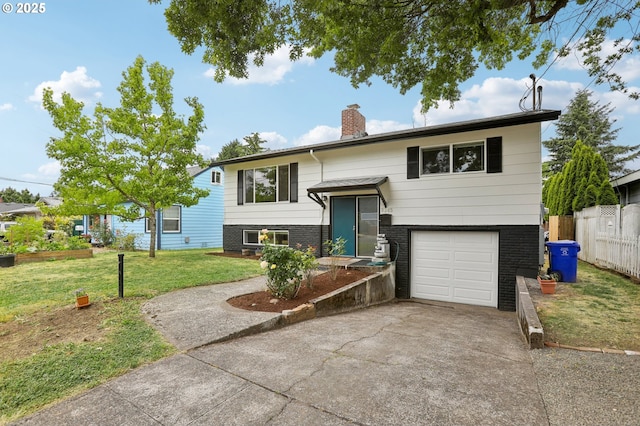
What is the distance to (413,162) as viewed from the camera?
9.47m

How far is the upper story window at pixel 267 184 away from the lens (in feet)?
40.4

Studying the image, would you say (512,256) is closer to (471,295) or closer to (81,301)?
(471,295)

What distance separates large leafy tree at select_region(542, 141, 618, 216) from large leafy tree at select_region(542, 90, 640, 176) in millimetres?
17430

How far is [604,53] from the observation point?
5844mm

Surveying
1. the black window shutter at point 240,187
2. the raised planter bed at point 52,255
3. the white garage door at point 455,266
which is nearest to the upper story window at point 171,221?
the raised planter bed at point 52,255

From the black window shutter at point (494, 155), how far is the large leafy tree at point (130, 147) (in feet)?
33.0

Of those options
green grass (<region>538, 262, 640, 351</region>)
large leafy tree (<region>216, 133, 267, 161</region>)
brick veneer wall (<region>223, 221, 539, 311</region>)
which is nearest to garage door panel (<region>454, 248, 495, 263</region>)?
brick veneer wall (<region>223, 221, 539, 311</region>)

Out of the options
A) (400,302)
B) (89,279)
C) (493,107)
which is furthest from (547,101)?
(89,279)

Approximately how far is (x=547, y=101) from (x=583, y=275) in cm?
522

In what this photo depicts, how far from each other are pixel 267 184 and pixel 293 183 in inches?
58.1

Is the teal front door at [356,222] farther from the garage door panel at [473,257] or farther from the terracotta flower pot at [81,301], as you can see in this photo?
the terracotta flower pot at [81,301]

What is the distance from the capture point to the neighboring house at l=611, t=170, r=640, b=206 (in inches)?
524

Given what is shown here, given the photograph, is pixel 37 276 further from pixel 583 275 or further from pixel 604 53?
pixel 583 275

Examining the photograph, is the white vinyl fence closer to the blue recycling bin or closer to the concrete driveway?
the blue recycling bin
